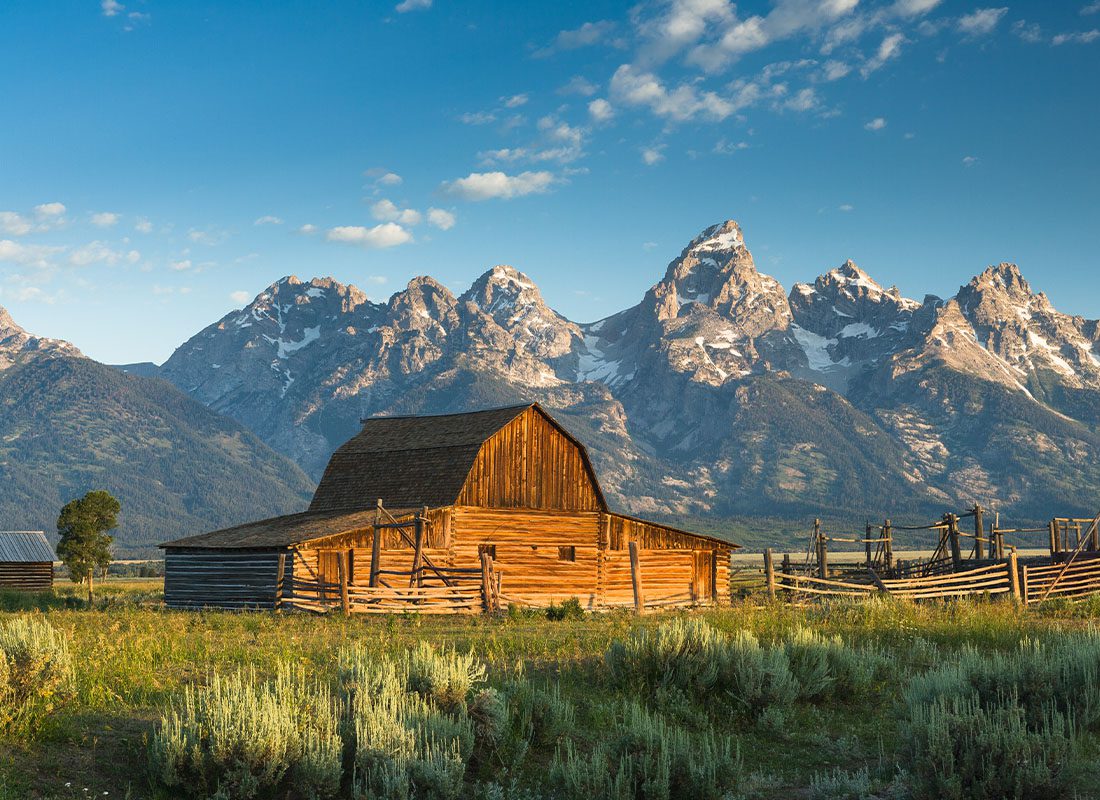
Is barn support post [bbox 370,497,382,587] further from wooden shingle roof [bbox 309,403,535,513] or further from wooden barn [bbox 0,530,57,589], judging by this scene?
wooden barn [bbox 0,530,57,589]

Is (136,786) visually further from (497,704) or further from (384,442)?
(384,442)

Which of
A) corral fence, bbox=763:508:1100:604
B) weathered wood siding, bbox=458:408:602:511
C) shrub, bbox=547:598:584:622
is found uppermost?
weathered wood siding, bbox=458:408:602:511

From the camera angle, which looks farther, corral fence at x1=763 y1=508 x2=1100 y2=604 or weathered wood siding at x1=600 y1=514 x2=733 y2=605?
weathered wood siding at x1=600 y1=514 x2=733 y2=605

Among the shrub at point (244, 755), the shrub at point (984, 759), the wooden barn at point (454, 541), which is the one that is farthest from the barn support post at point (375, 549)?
the shrub at point (984, 759)

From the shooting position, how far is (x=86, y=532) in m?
58.5

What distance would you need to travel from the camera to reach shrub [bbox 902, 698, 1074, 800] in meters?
9.83

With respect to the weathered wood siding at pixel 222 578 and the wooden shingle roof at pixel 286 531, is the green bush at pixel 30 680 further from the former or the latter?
the weathered wood siding at pixel 222 578

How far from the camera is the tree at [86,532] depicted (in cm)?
5809

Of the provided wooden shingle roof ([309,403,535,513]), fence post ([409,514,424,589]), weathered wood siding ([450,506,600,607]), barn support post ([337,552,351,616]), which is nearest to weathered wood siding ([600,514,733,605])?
weathered wood siding ([450,506,600,607])

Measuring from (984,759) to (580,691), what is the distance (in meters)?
5.86

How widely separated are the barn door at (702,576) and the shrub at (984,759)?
32806 mm

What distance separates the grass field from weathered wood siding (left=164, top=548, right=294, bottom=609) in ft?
27.8

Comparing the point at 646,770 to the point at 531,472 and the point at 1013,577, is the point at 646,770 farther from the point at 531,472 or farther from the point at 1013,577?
the point at 531,472

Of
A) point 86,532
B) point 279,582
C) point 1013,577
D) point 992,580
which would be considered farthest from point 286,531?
point 86,532
